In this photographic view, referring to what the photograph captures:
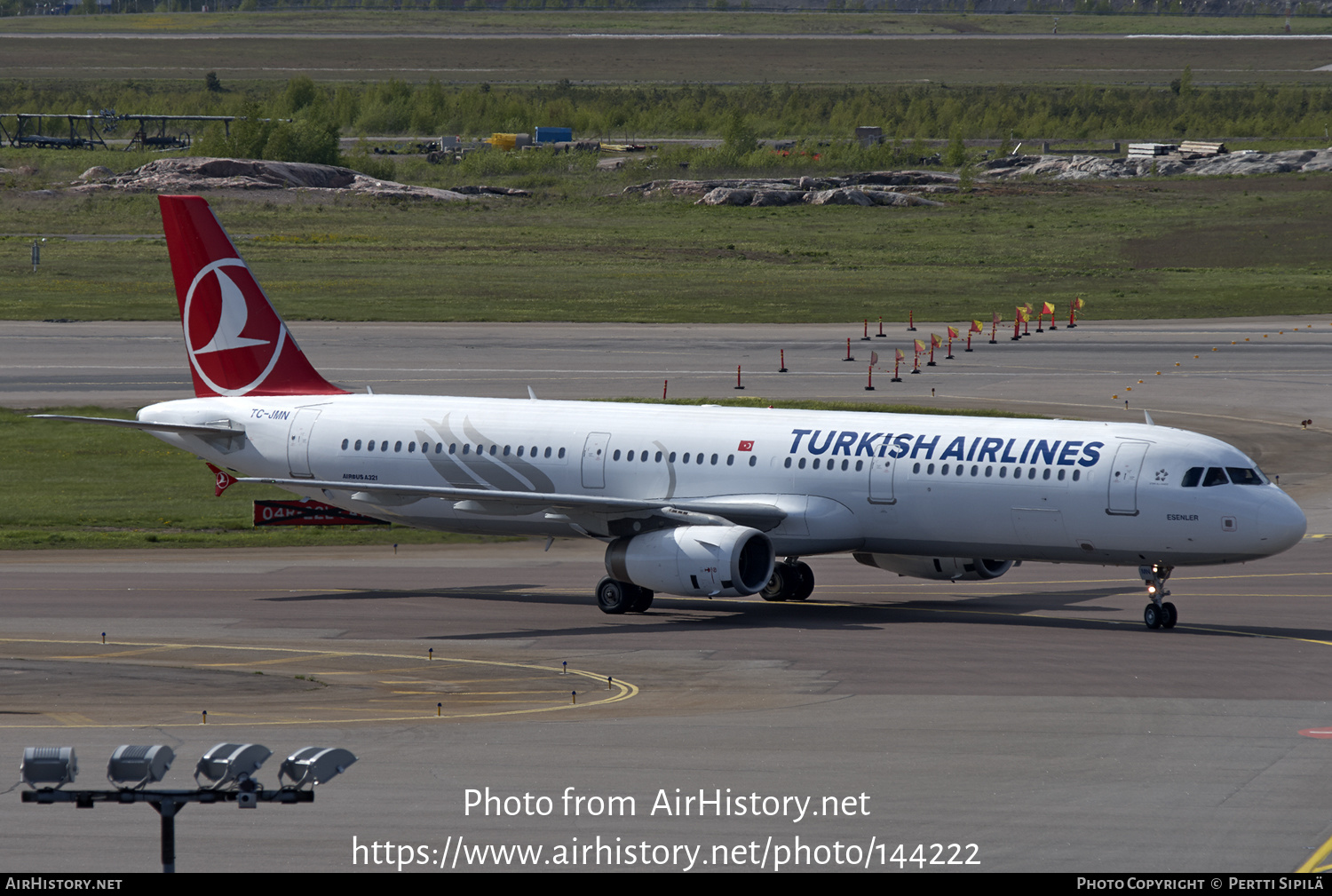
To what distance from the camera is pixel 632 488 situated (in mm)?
41594

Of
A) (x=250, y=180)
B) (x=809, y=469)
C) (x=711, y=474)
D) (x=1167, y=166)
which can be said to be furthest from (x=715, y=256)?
(x=809, y=469)

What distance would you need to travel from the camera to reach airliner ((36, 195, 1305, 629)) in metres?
36.5

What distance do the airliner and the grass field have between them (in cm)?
5223

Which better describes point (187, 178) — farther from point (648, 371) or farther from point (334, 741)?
point (334, 741)

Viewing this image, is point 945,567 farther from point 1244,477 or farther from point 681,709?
point 681,709

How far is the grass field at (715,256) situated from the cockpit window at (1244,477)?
63.9 metres

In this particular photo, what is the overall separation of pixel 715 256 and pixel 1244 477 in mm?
94756

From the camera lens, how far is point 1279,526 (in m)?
35.3

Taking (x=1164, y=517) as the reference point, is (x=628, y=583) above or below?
below

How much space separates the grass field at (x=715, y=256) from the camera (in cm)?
10425

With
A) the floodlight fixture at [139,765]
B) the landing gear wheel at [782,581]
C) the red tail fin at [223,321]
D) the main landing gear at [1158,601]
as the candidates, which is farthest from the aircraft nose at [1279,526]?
the floodlight fixture at [139,765]

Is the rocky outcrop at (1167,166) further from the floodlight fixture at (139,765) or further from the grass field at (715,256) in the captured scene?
the floodlight fixture at (139,765)

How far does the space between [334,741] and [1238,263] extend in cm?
10730
